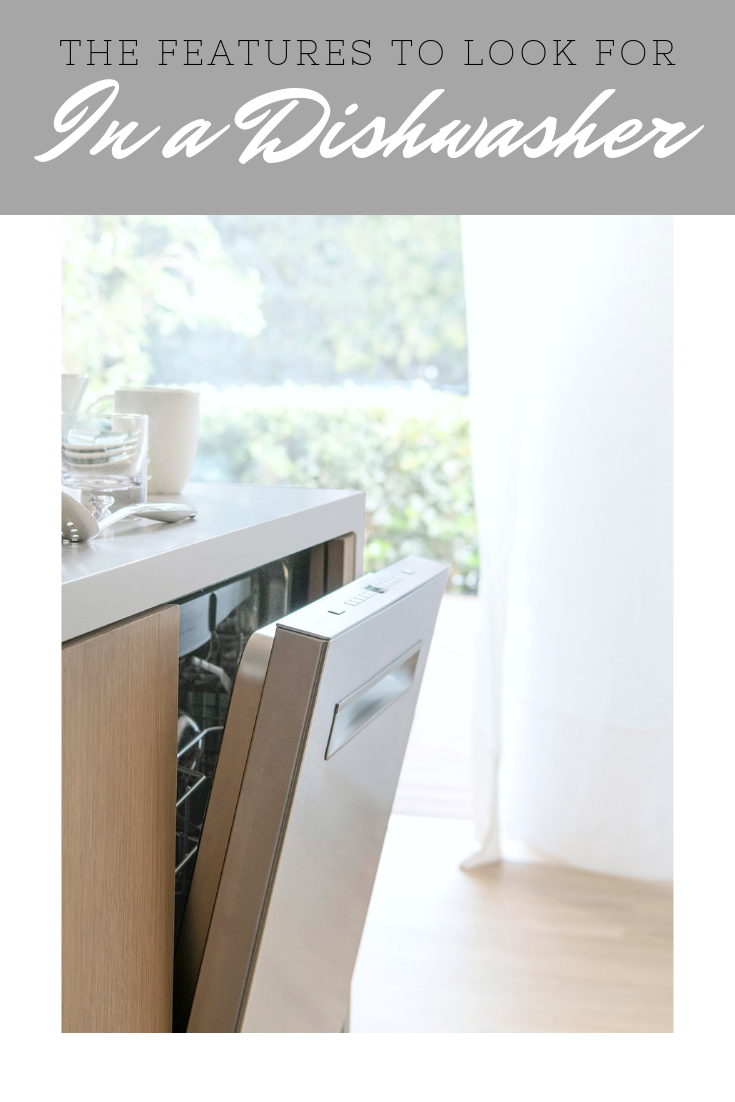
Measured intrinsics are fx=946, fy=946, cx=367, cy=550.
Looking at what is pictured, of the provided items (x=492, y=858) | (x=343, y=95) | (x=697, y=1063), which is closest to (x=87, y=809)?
(x=697, y=1063)

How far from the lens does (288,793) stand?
73 centimetres

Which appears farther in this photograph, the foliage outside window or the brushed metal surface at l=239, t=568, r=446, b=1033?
the foliage outside window

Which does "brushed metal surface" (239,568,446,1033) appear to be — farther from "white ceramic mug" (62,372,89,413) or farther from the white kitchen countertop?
"white ceramic mug" (62,372,89,413)

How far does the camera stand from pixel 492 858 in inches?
94.6

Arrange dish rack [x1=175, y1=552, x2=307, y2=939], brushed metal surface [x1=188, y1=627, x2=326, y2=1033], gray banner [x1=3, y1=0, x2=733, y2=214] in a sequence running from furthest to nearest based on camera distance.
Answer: dish rack [x1=175, y1=552, x2=307, y2=939]
brushed metal surface [x1=188, y1=627, x2=326, y2=1033]
gray banner [x1=3, y1=0, x2=733, y2=214]

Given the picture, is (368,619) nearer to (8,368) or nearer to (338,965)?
(8,368)

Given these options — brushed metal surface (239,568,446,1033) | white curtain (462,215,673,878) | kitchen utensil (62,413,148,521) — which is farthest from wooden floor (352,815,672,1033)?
kitchen utensil (62,413,148,521)

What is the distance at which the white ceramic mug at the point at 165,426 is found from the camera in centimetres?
102

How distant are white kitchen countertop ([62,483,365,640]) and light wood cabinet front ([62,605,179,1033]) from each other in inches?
0.9

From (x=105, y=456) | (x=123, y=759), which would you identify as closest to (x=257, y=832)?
(x=123, y=759)

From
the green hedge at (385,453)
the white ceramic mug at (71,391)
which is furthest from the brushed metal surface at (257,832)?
the green hedge at (385,453)

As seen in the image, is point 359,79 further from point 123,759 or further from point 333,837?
point 333,837

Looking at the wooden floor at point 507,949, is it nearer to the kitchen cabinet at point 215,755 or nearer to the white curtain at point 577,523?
the white curtain at point 577,523

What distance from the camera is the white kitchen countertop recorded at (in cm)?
59
